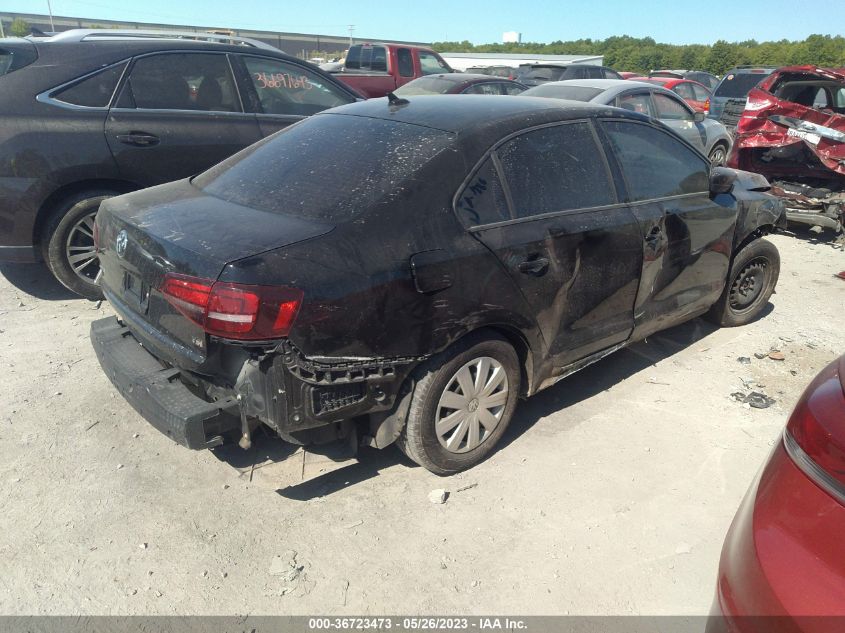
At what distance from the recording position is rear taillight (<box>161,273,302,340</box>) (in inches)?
96.9

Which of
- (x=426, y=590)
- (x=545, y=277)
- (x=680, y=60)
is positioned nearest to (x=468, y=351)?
(x=545, y=277)

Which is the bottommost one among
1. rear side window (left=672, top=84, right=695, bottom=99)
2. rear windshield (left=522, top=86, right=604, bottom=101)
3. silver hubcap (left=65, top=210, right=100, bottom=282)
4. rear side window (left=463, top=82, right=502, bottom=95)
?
silver hubcap (left=65, top=210, right=100, bottom=282)

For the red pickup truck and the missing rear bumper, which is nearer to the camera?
the missing rear bumper

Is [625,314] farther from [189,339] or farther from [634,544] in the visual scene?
[189,339]

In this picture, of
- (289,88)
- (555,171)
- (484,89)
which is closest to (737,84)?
(484,89)

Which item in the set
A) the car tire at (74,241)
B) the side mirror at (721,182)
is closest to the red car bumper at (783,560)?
the side mirror at (721,182)

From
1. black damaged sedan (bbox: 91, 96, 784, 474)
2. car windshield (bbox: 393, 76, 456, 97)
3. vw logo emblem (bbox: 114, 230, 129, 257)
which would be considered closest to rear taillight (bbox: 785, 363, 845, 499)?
black damaged sedan (bbox: 91, 96, 784, 474)

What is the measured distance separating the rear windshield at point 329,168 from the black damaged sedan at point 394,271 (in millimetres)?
12

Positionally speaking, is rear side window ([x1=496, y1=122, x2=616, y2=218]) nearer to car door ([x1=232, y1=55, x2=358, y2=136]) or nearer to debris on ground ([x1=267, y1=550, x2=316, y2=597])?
debris on ground ([x1=267, y1=550, x2=316, y2=597])

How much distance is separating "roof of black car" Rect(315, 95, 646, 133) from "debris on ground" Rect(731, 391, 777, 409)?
6.30ft

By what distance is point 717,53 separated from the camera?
1587 inches

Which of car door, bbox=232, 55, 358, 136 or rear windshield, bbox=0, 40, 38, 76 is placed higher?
rear windshield, bbox=0, 40, 38, 76

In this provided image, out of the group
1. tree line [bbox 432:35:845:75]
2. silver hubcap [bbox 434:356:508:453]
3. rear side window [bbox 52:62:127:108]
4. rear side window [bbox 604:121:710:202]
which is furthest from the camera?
tree line [bbox 432:35:845:75]

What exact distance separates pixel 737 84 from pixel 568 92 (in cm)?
931
